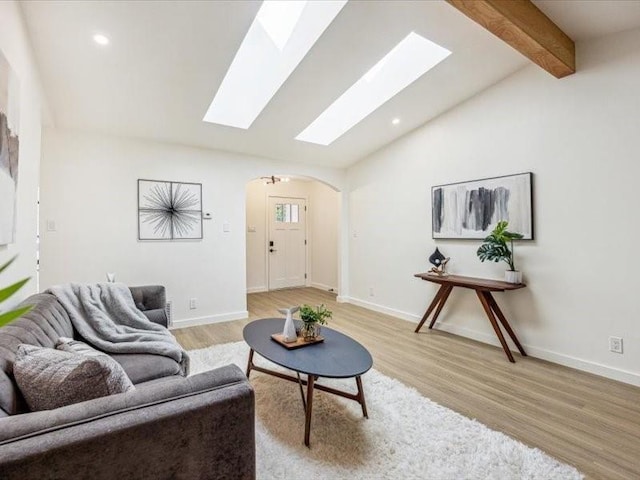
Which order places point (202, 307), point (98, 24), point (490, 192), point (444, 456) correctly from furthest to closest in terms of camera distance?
point (202, 307)
point (490, 192)
point (98, 24)
point (444, 456)

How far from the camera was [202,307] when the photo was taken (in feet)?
13.5

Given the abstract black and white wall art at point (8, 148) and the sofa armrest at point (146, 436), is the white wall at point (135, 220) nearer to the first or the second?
the abstract black and white wall art at point (8, 148)

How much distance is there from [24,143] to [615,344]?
4.59 meters

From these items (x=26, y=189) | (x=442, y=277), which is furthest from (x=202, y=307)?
(x=442, y=277)

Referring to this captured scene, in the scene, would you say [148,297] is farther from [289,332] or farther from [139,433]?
[139,433]

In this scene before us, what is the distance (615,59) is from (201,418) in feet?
12.4

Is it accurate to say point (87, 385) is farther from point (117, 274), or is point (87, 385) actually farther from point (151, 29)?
point (117, 274)

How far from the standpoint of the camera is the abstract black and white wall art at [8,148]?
154 centimetres

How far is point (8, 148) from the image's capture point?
1630mm

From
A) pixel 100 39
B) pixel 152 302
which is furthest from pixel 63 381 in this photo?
pixel 100 39

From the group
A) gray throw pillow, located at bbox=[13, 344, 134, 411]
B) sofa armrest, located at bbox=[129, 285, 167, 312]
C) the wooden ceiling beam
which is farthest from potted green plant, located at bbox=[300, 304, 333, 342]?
the wooden ceiling beam

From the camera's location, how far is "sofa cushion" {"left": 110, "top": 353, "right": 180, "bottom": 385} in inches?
69.2

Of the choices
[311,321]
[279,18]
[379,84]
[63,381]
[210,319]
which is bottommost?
[210,319]

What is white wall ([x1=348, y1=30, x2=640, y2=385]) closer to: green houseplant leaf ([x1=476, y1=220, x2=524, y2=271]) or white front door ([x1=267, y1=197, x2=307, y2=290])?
green houseplant leaf ([x1=476, y1=220, x2=524, y2=271])
